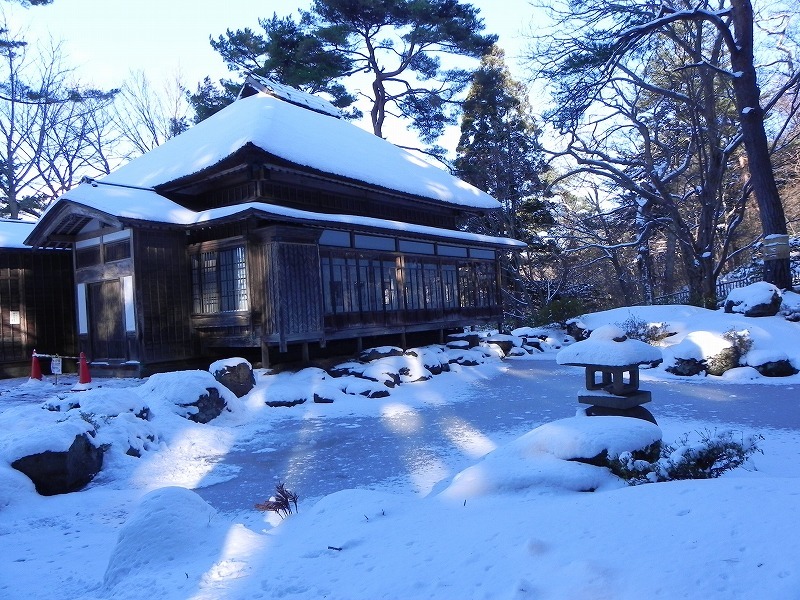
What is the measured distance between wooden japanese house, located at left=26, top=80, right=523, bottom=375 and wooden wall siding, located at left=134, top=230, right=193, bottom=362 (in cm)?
3

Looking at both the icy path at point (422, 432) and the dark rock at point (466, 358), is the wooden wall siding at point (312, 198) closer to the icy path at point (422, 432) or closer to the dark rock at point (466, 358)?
the dark rock at point (466, 358)

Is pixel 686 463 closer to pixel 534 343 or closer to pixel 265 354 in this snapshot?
pixel 265 354

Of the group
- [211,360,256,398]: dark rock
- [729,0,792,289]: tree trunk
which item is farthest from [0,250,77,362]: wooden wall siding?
[729,0,792,289]: tree trunk

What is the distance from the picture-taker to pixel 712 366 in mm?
12227

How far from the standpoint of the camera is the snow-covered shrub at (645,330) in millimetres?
15391

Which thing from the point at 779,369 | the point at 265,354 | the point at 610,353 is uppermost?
the point at 610,353

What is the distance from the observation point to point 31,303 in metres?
14.5

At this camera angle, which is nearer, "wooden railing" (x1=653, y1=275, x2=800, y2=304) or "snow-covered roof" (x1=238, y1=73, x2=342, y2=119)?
"snow-covered roof" (x1=238, y1=73, x2=342, y2=119)

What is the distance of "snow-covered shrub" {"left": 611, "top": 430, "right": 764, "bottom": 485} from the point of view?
416 centimetres

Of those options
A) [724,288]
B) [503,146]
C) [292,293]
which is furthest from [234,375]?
[503,146]

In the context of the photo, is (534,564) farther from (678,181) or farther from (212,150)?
(678,181)

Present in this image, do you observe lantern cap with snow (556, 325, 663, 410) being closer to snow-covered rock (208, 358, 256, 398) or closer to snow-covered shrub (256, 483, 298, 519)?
snow-covered shrub (256, 483, 298, 519)

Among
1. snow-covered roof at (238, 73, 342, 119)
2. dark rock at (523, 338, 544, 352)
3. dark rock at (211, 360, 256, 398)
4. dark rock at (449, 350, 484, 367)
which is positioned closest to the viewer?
dark rock at (211, 360, 256, 398)

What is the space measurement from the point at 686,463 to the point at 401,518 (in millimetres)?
2214
